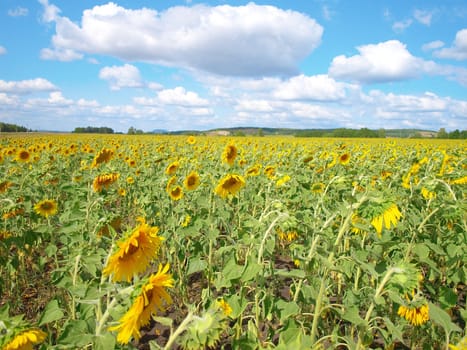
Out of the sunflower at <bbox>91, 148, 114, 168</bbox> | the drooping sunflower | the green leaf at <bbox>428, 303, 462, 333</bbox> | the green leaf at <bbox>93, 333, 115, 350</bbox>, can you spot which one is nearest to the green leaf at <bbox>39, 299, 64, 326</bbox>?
the green leaf at <bbox>93, 333, 115, 350</bbox>

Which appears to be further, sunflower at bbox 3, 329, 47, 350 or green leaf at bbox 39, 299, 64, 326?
green leaf at bbox 39, 299, 64, 326

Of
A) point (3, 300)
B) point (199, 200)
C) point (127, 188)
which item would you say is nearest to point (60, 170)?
point (127, 188)

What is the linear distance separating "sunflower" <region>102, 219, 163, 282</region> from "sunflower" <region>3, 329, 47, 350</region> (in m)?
0.35

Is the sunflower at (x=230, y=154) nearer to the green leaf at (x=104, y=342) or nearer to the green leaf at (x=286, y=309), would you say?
the green leaf at (x=286, y=309)

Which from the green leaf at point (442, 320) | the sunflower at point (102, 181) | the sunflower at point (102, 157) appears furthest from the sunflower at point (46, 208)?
the green leaf at point (442, 320)

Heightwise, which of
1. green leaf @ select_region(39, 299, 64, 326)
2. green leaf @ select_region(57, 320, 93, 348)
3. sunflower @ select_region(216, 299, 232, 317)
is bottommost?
sunflower @ select_region(216, 299, 232, 317)

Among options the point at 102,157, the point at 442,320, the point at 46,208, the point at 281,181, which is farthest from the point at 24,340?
the point at 102,157

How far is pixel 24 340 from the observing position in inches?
50.4

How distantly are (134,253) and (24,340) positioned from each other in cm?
56

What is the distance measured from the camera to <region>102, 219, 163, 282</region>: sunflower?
5.06 feet

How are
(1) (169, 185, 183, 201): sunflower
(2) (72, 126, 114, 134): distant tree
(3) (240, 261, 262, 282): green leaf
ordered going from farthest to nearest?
(2) (72, 126, 114, 134): distant tree → (1) (169, 185, 183, 201): sunflower → (3) (240, 261, 262, 282): green leaf

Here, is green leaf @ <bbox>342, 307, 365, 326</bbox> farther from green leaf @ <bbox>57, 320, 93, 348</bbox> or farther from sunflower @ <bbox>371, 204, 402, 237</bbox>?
green leaf @ <bbox>57, 320, 93, 348</bbox>

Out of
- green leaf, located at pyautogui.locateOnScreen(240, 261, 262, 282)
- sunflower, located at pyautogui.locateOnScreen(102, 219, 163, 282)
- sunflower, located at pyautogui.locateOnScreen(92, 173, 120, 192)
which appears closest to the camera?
sunflower, located at pyautogui.locateOnScreen(102, 219, 163, 282)

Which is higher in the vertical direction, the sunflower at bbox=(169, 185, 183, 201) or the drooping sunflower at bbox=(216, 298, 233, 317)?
the sunflower at bbox=(169, 185, 183, 201)
